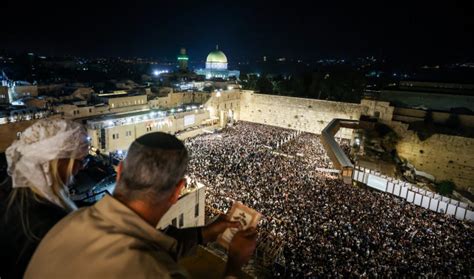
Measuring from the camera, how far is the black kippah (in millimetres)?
1456

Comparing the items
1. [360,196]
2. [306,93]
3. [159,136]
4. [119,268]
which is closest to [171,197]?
[159,136]

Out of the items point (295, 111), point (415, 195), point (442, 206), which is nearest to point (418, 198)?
point (415, 195)

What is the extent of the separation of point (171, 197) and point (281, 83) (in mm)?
40593

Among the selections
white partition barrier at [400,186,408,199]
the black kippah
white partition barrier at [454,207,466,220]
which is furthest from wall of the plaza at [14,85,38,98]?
white partition barrier at [454,207,466,220]

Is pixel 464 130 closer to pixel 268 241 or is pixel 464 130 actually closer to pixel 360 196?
pixel 360 196

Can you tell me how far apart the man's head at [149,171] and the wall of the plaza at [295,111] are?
30952 mm

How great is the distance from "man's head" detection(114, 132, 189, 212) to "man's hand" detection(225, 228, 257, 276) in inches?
20.5

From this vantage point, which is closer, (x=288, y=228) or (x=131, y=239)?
(x=131, y=239)

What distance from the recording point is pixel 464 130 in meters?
23.0

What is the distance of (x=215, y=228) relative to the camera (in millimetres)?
2322

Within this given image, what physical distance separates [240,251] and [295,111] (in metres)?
34.6

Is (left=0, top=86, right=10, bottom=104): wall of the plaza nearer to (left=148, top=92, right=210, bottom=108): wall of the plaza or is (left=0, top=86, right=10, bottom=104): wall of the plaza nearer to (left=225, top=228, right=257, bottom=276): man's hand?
(left=148, top=92, right=210, bottom=108): wall of the plaza

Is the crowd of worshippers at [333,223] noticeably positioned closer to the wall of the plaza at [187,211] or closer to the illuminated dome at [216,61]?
the wall of the plaza at [187,211]

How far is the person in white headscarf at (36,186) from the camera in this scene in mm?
1848
